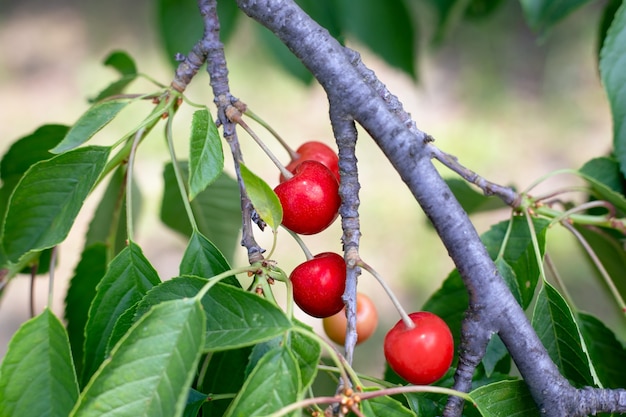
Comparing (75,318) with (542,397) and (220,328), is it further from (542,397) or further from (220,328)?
(542,397)

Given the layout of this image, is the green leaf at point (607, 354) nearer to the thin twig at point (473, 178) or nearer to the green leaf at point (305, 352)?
the thin twig at point (473, 178)

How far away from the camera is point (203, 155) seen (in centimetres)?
70

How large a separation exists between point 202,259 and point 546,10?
2.25 feet

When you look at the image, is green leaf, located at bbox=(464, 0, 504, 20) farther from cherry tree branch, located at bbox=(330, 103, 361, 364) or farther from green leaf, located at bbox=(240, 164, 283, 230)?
green leaf, located at bbox=(240, 164, 283, 230)

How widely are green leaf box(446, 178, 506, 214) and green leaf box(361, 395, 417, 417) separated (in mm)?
590

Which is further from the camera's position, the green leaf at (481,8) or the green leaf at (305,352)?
the green leaf at (481,8)

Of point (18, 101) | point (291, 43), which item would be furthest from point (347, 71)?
point (18, 101)

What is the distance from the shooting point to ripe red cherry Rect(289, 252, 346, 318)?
70cm

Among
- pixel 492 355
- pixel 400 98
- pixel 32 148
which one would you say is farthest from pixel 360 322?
pixel 400 98

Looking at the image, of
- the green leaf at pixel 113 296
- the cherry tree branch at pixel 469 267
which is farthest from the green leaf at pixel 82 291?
the cherry tree branch at pixel 469 267

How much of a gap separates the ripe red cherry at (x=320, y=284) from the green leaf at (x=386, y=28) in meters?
0.78

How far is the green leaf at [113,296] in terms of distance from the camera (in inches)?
30.1

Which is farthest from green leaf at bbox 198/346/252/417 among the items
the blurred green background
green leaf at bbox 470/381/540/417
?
the blurred green background

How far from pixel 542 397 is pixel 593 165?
0.46 m
